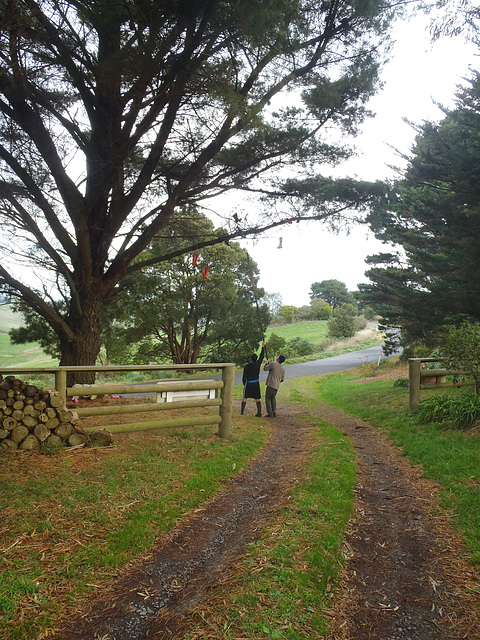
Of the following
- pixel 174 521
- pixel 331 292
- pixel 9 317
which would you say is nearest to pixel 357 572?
pixel 174 521

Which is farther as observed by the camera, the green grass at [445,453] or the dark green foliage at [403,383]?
the dark green foliage at [403,383]

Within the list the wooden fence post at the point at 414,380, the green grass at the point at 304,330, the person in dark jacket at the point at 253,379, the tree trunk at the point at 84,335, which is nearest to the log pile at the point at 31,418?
the tree trunk at the point at 84,335

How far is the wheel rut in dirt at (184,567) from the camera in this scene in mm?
2480

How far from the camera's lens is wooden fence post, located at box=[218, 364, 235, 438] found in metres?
6.45

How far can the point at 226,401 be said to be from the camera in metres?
6.48

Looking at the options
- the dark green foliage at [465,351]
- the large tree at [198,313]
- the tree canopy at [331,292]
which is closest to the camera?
the dark green foliage at [465,351]

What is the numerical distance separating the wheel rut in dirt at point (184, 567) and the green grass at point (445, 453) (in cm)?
174

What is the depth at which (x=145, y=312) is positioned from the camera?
60.4ft

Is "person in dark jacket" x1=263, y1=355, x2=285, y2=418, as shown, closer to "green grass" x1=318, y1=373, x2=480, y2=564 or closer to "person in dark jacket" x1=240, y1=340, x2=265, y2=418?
"person in dark jacket" x1=240, y1=340, x2=265, y2=418

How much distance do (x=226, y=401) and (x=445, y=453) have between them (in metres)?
3.23

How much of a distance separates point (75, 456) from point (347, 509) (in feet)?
10.2

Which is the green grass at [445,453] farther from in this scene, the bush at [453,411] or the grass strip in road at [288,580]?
the grass strip in road at [288,580]

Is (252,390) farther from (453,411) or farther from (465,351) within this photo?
(465,351)

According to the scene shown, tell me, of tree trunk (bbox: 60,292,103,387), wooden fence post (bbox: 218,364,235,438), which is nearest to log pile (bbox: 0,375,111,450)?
wooden fence post (bbox: 218,364,235,438)
